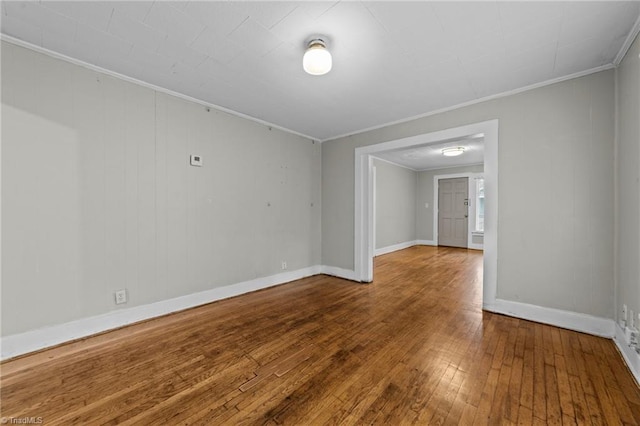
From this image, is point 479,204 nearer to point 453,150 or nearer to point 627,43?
point 453,150

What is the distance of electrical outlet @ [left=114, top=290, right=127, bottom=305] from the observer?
2.49 metres

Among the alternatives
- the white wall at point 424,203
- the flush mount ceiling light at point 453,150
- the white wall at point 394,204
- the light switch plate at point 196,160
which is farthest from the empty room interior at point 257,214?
the white wall at point 424,203

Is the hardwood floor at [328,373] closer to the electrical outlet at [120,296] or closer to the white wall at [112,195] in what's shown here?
the electrical outlet at [120,296]

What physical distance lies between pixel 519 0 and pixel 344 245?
347 centimetres

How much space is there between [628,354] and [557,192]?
56.2 inches

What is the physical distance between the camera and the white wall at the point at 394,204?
6.77 meters

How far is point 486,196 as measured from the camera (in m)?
3.00

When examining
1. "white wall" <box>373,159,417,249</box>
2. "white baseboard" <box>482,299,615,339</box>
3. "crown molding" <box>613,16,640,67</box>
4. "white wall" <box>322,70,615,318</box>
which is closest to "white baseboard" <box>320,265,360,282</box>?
"white baseboard" <box>482,299,615,339</box>

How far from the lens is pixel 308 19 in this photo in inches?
69.6

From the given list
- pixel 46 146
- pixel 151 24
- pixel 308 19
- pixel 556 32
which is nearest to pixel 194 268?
pixel 46 146

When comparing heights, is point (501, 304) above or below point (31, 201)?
below

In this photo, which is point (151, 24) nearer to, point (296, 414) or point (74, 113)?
point (74, 113)

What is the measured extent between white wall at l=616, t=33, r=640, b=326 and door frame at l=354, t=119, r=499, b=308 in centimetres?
91

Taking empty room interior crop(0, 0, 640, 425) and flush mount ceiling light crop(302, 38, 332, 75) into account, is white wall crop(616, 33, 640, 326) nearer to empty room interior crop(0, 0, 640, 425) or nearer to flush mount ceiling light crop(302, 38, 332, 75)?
empty room interior crop(0, 0, 640, 425)
